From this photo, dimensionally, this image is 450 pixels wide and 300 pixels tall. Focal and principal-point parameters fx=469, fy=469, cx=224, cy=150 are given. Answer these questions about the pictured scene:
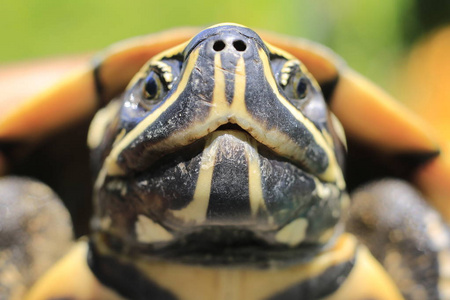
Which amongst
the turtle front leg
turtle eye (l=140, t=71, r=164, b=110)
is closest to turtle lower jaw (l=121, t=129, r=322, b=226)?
turtle eye (l=140, t=71, r=164, b=110)

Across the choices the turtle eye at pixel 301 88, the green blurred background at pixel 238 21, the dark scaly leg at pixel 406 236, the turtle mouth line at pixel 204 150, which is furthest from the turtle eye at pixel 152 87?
the green blurred background at pixel 238 21

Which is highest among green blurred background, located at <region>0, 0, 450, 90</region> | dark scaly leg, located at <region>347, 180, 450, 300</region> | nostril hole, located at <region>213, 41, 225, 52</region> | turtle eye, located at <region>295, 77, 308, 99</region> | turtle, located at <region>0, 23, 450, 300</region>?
nostril hole, located at <region>213, 41, 225, 52</region>

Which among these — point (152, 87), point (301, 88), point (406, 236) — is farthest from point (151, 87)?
point (406, 236)

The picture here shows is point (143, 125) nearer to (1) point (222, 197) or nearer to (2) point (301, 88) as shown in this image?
(1) point (222, 197)

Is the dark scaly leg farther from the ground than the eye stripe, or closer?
closer

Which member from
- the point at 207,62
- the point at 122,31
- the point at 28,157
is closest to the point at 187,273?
the point at 207,62

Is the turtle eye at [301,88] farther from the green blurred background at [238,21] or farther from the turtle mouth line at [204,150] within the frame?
the green blurred background at [238,21]

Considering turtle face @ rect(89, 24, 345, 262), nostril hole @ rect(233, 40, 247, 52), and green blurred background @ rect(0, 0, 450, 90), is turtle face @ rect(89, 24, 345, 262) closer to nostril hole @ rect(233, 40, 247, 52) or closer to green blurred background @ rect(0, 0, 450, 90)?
nostril hole @ rect(233, 40, 247, 52)
